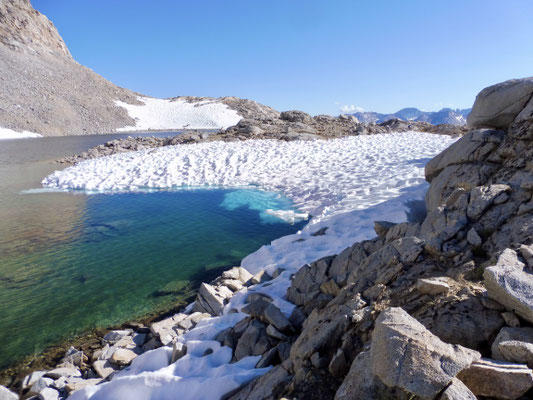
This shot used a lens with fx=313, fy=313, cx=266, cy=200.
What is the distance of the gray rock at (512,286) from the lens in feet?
9.30

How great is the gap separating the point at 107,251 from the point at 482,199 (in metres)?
13.1

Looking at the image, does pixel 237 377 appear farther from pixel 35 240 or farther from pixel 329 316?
pixel 35 240

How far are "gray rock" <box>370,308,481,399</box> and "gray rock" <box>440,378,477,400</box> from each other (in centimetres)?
4

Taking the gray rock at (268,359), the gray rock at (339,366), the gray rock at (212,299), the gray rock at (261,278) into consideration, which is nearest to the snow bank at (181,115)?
the gray rock at (261,278)

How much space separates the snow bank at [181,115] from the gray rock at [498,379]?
368 feet

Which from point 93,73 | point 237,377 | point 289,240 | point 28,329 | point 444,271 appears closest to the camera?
point 444,271

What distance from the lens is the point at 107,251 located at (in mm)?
13102

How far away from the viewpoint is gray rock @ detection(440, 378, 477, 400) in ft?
7.22

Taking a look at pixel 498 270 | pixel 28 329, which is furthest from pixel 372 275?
pixel 28 329

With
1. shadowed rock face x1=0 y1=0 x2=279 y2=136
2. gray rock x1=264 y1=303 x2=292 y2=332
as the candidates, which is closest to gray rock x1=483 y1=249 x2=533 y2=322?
gray rock x1=264 y1=303 x2=292 y2=332

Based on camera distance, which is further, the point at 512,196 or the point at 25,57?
the point at 25,57

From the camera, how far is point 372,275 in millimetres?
5012

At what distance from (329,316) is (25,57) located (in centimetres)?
14134

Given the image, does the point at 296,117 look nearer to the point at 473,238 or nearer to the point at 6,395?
the point at 473,238
